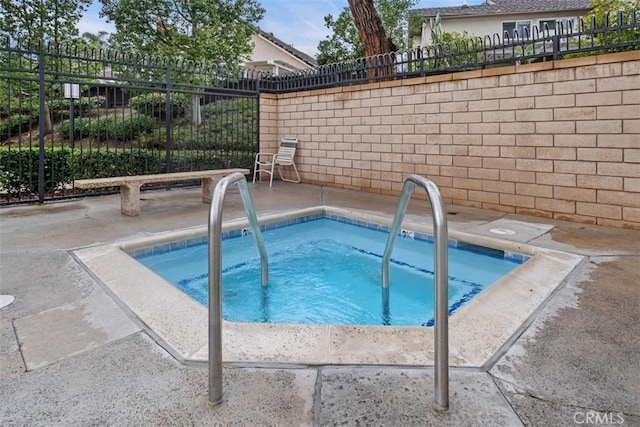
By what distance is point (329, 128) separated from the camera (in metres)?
6.83

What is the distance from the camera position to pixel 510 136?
4.61 meters

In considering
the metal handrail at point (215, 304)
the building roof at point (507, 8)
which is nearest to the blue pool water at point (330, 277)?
the metal handrail at point (215, 304)

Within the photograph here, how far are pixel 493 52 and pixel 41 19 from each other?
10195 millimetres

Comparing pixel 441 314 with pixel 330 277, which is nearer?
pixel 441 314

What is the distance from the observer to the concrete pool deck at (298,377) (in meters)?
1.22

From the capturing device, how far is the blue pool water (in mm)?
2574

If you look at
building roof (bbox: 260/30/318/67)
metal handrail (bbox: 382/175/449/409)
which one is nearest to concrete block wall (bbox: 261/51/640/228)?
metal handrail (bbox: 382/175/449/409)

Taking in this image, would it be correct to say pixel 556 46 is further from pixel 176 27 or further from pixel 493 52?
pixel 176 27

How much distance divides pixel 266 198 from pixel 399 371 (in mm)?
4470

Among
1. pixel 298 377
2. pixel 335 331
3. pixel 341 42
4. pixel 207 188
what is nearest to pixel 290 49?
pixel 341 42

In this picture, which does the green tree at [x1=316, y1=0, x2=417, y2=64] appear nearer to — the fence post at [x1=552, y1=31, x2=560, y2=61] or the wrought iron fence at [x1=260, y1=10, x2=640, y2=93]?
the wrought iron fence at [x1=260, y1=10, x2=640, y2=93]

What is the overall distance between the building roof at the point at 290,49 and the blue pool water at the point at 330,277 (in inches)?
682

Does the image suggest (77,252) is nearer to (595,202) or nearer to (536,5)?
(595,202)

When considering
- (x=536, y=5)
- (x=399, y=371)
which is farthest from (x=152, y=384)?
(x=536, y=5)
